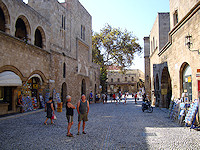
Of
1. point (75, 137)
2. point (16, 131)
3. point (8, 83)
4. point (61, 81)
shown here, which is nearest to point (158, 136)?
point (75, 137)

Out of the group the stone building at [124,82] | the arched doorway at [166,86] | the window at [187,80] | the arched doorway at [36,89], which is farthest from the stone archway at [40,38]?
the stone building at [124,82]

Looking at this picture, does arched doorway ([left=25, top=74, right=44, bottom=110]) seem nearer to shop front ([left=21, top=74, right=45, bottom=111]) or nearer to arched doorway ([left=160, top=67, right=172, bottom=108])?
shop front ([left=21, top=74, right=45, bottom=111])

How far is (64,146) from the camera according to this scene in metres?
5.77

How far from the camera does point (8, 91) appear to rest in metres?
13.1

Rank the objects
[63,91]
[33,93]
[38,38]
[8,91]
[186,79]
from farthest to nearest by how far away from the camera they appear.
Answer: [63,91]
[38,38]
[33,93]
[8,91]
[186,79]

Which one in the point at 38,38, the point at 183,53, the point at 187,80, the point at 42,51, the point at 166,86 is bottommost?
the point at 166,86

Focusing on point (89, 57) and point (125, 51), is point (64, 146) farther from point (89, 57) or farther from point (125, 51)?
point (125, 51)

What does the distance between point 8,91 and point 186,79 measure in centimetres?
1092

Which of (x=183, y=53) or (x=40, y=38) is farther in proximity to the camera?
(x=40, y=38)

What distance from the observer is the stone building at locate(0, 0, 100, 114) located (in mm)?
12008

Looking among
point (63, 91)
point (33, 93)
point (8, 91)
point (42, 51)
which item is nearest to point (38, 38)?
point (42, 51)

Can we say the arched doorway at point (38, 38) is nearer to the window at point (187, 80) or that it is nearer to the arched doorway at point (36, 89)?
the arched doorway at point (36, 89)

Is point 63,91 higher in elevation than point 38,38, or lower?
lower

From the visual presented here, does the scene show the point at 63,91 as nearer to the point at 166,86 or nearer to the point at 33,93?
the point at 33,93
